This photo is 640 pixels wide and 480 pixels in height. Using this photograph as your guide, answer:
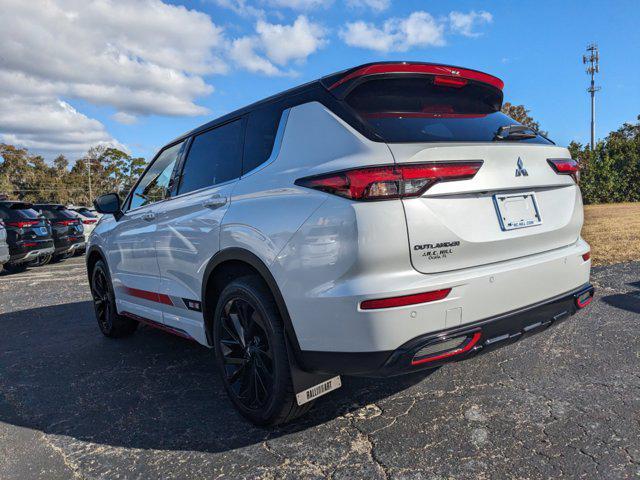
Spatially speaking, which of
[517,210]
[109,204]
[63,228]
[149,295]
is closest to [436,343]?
[517,210]

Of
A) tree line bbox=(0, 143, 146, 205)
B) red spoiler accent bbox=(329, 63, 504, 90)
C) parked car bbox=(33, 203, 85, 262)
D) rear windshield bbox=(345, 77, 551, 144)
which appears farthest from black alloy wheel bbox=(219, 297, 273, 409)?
tree line bbox=(0, 143, 146, 205)

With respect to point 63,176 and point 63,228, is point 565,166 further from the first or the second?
point 63,176

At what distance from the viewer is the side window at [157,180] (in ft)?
13.4

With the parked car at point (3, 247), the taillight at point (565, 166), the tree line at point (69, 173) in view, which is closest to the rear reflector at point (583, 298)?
the taillight at point (565, 166)

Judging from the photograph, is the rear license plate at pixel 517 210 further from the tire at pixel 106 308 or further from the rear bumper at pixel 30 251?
the rear bumper at pixel 30 251

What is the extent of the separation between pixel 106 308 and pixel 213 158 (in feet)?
8.30

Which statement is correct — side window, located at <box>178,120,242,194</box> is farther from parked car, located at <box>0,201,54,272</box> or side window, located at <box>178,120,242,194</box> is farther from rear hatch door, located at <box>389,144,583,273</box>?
parked car, located at <box>0,201,54,272</box>

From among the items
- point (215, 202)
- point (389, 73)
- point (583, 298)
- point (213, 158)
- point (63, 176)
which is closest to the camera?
point (389, 73)

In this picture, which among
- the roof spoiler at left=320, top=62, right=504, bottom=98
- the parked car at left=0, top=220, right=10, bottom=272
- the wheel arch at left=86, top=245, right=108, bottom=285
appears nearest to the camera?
the roof spoiler at left=320, top=62, right=504, bottom=98

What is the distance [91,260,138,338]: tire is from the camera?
4891mm

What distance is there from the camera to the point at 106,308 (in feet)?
16.8

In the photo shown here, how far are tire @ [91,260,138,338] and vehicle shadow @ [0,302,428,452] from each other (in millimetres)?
110

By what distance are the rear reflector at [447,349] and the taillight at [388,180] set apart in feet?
2.31

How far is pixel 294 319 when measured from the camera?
8.00ft
